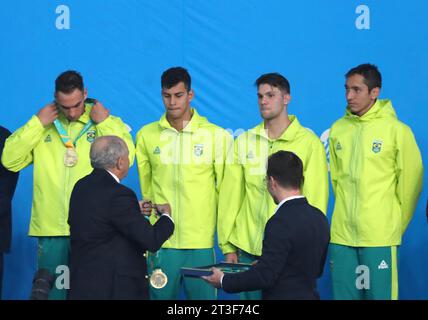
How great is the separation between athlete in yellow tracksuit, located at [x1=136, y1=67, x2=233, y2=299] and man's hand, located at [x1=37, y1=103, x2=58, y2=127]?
1.92 feet

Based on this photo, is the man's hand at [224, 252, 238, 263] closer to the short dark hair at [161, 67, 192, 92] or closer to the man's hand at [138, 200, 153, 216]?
the man's hand at [138, 200, 153, 216]

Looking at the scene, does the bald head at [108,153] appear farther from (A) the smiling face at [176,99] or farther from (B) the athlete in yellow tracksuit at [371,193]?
(B) the athlete in yellow tracksuit at [371,193]

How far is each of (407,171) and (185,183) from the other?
1281mm

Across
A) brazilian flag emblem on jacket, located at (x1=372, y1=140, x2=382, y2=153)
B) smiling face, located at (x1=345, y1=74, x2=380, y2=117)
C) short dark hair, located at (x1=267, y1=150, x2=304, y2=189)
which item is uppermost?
smiling face, located at (x1=345, y1=74, x2=380, y2=117)

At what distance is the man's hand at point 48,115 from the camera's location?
16.8 ft

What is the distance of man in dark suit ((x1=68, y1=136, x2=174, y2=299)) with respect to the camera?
162 inches

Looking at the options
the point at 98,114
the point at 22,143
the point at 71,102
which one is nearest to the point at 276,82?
the point at 98,114

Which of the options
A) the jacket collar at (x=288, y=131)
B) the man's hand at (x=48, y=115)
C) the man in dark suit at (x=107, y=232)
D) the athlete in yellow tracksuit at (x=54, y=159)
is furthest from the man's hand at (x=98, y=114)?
the man in dark suit at (x=107, y=232)

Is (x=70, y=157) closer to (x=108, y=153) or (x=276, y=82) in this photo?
(x=108, y=153)

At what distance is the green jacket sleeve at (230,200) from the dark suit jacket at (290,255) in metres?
1.19

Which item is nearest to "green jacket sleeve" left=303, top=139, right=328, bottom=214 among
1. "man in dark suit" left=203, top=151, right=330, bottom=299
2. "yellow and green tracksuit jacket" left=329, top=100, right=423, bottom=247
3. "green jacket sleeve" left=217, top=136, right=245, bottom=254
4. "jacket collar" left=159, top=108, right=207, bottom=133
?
"yellow and green tracksuit jacket" left=329, top=100, right=423, bottom=247
